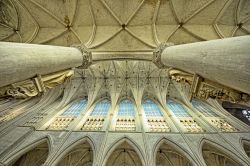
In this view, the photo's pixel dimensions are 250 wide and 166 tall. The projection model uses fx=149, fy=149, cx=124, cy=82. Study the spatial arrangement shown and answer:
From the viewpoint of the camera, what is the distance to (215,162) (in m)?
10.2

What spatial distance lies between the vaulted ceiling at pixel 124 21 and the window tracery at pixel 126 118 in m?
5.23

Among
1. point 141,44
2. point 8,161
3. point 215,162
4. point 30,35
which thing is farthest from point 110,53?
point 215,162

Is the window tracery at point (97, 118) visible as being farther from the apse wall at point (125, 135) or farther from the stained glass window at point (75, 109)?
the stained glass window at point (75, 109)

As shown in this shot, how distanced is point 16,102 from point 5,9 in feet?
26.9

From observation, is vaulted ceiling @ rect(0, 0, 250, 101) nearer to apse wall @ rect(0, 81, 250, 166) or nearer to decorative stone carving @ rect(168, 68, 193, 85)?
decorative stone carving @ rect(168, 68, 193, 85)

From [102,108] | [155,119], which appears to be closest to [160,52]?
[155,119]

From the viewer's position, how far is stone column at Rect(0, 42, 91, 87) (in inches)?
121

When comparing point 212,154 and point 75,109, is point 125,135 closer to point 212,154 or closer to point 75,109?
point 75,109

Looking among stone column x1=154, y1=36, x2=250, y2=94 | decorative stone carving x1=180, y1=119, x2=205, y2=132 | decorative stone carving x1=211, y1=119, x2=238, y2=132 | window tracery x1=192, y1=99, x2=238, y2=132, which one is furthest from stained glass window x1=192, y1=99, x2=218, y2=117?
stone column x1=154, y1=36, x2=250, y2=94

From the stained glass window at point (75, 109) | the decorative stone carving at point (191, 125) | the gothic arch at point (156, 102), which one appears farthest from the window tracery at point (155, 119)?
the stained glass window at point (75, 109)

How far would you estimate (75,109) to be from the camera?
13125mm

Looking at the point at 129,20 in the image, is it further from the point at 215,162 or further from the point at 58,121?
the point at 215,162

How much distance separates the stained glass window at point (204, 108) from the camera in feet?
39.0

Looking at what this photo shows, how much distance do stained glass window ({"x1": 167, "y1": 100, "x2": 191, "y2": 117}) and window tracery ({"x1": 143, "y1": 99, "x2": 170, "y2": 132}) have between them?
1.31m
